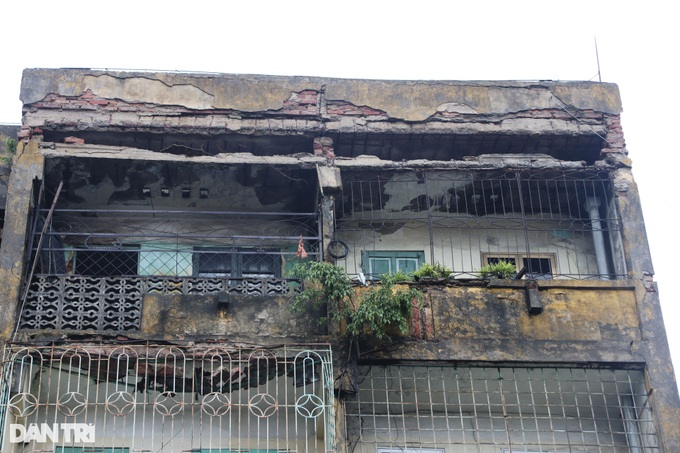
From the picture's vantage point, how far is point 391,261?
1373cm

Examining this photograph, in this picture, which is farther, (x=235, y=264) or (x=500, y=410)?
(x=235, y=264)

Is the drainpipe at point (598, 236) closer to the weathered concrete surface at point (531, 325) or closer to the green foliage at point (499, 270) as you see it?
the weathered concrete surface at point (531, 325)

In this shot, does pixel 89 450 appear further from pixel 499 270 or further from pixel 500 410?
pixel 499 270

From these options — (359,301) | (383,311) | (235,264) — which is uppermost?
(235,264)

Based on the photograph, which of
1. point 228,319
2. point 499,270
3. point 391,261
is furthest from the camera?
point 391,261

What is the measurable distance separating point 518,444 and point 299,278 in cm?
348

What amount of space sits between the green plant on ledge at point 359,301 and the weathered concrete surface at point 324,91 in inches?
109

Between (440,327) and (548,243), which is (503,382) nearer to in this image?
(440,327)

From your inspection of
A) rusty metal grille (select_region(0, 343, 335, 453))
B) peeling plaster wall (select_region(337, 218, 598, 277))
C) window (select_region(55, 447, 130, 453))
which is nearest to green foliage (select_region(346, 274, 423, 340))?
rusty metal grille (select_region(0, 343, 335, 453))

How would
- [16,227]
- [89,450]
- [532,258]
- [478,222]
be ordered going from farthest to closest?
[478,222] < [532,258] < [16,227] < [89,450]

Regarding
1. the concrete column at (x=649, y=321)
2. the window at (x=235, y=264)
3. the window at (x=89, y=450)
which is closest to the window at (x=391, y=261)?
the window at (x=235, y=264)

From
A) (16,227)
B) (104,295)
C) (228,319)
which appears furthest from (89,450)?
(16,227)

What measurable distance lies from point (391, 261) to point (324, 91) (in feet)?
8.98

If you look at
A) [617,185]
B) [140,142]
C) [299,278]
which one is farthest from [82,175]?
[617,185]
